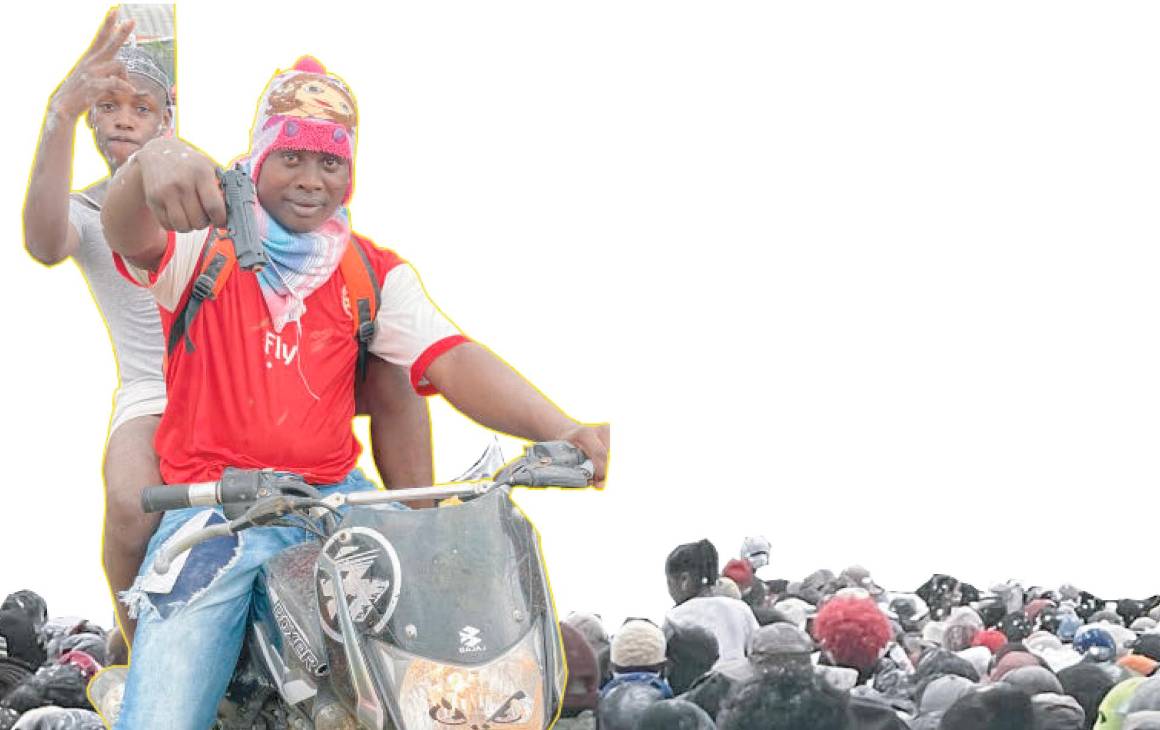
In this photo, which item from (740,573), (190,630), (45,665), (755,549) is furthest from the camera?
(755,549)

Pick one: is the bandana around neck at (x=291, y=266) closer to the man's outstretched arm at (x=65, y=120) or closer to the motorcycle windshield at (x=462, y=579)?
the man's outstretched arm at (x=65, y=120)

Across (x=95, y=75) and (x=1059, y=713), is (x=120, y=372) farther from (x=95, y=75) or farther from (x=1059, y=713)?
(x=1059, y=713)

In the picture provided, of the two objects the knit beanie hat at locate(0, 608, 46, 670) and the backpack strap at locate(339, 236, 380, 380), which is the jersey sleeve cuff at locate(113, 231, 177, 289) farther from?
the knit beanie hat at locate(0, 608, 46, 670)

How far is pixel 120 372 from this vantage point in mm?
6152

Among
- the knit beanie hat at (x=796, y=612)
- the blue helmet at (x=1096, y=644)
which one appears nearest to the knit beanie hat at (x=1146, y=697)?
the blue helmet at (x=1096, y=644)

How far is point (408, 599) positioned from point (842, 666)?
6.89 m

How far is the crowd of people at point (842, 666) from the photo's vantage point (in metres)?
6.89

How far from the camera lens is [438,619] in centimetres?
389

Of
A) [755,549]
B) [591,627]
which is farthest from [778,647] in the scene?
[755,549]

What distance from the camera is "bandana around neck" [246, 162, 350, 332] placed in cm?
467

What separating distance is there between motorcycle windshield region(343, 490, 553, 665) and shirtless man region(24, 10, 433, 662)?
1076mm

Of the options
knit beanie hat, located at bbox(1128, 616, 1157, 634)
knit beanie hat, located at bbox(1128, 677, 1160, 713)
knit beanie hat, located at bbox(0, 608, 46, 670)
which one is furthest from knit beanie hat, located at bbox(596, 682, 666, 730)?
knit beanie hat, located at bbox(1128, 616, 1157, 634)

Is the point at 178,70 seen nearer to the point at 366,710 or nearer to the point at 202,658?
the point at 202,658

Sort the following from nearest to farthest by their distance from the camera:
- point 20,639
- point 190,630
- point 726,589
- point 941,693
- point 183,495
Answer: point 183,495 < point 190,630 < point 941,693 < point 20,639 < point 726,589
